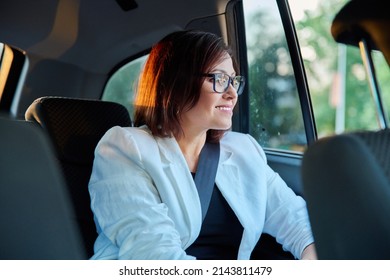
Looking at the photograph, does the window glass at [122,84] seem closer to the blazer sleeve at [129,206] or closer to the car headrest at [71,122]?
the car headrest at [71,122]

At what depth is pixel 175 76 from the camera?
4.25ft

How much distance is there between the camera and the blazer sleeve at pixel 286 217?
126 centimetres

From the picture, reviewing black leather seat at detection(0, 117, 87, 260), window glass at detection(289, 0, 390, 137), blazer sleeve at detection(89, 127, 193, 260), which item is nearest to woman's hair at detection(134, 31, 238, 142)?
blazer sleeve at detection(89, 127, 193, 260)

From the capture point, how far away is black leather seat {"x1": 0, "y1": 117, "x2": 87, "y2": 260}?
632 mm

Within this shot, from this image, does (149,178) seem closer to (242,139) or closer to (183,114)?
(183,114)

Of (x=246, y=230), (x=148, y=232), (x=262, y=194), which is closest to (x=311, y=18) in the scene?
(x=262, y=194)

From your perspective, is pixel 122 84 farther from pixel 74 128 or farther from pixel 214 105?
pixel 214 105

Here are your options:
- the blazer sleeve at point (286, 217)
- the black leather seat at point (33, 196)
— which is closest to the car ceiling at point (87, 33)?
the blazer sleeve at point (286, 217)

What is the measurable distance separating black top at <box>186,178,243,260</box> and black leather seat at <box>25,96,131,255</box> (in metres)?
0.35

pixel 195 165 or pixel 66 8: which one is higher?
pixel 66 8

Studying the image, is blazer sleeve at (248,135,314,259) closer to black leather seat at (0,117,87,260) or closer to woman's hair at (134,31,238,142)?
woman's hair at (134,31,238,142)

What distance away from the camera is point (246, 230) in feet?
4.05
